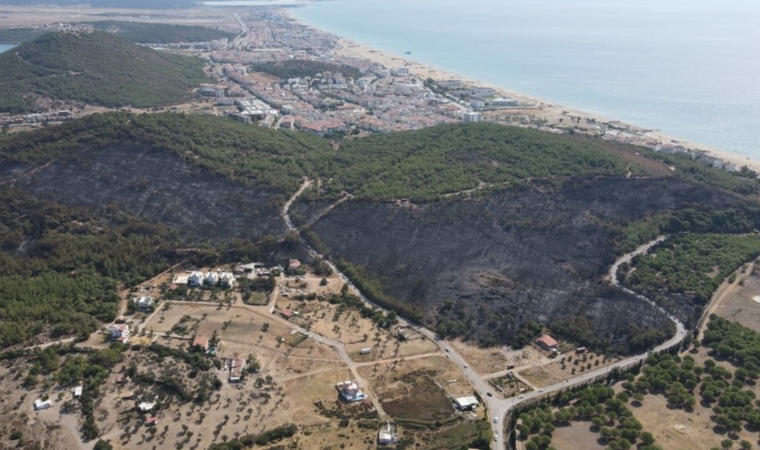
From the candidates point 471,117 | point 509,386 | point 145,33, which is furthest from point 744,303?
point 145,33

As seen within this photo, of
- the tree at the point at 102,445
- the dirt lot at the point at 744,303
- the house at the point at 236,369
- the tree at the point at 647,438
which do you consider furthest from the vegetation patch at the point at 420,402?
the dirt lot at the point at 744,303

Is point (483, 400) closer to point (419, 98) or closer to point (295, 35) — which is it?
point (419, 98)

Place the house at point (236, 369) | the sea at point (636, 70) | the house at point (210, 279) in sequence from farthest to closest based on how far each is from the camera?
the sea at point (636, 70) < the house at point (210, 279) < the house at point (236, 369)

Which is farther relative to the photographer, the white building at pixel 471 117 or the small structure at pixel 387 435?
the white building at pixel 471 117

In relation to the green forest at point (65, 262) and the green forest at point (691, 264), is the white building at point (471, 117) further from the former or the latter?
the green forest at point (65, 262)

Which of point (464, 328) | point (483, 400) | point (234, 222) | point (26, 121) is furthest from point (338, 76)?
point (483, 400)

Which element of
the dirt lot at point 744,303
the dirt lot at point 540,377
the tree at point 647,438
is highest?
the dirt lot at point 744,303

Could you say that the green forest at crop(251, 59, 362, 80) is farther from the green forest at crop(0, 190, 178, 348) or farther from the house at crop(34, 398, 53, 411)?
the house at crop(34, 398, 53, 411)
